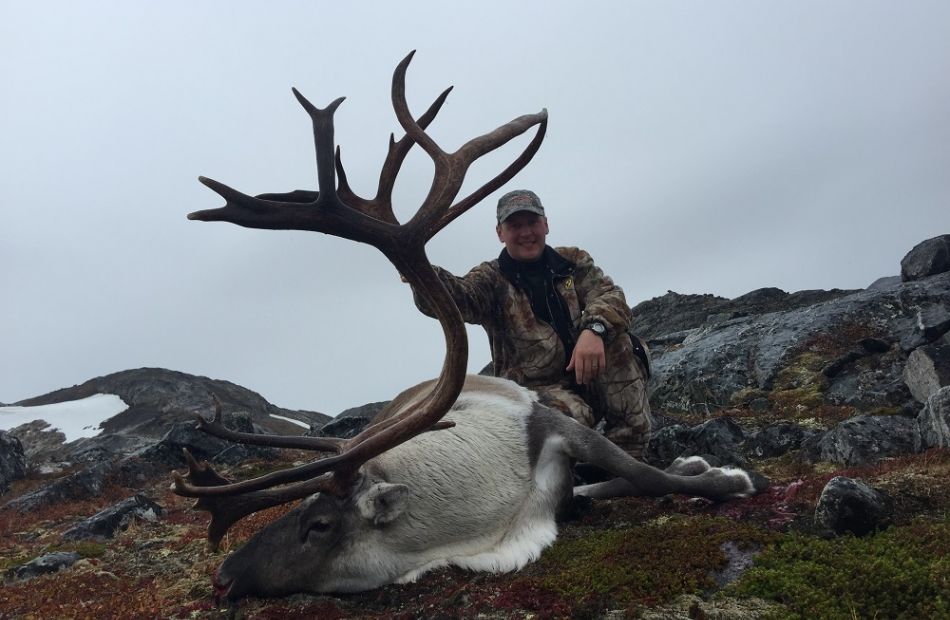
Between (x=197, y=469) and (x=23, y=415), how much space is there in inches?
1489

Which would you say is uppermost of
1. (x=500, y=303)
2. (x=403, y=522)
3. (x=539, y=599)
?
(x=500, y=303)

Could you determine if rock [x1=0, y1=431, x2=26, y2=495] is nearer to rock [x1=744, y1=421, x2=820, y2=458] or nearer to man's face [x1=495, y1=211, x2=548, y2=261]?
man's face [x1=495, y1=211, x2=548, y2=261]

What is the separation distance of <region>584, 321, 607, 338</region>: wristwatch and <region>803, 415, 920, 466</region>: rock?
9.65 ft

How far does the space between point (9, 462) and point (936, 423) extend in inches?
772

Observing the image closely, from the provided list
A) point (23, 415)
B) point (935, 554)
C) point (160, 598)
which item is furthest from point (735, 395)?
point (23, 415)

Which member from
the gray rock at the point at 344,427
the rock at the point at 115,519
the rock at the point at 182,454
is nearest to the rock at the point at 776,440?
the rock at the point at 115,519

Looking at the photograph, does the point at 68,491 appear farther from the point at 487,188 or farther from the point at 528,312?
the point at 487,188

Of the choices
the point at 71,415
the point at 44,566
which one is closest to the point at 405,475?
the point at 44,566

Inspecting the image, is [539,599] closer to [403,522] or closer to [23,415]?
[403,522]

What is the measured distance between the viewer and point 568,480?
5.16 metres

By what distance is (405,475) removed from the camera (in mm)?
4656

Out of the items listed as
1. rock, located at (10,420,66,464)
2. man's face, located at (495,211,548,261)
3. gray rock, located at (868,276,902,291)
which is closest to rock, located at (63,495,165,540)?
man's face, located at (495,211,548,261)

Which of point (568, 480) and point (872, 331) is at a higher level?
point (872, 331)

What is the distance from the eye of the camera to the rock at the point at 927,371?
794cm
